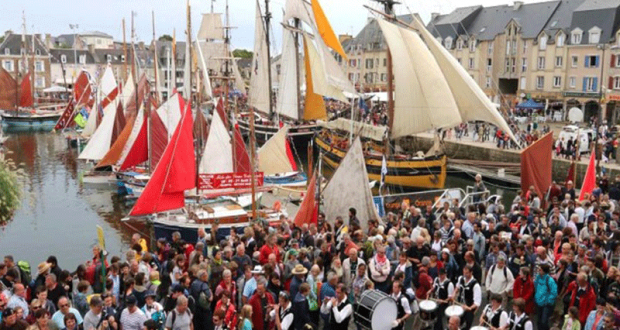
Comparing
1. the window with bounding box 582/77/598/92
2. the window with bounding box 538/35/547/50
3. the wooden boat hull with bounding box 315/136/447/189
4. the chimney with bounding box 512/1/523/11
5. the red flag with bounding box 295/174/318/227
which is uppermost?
the chimney with bounding box 512/1/523/11

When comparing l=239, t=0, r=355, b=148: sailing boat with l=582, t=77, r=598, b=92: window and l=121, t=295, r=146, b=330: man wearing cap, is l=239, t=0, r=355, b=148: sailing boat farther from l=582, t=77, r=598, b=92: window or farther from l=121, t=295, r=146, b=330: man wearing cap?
l=582, t=77, r=598, b=92: window

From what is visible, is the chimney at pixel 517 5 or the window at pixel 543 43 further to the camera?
the chimney at pixel 517 5

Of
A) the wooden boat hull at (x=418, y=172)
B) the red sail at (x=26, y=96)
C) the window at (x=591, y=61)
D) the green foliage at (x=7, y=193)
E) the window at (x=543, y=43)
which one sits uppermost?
the window at (x=543, y=43)

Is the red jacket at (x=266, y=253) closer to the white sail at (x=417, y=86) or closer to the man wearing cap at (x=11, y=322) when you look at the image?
the man wearing cap at (x=11, y=322)

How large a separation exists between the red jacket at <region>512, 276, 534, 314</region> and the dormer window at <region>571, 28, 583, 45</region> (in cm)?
5079

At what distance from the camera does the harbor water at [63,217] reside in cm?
2380

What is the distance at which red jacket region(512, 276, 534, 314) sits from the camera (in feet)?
33.2

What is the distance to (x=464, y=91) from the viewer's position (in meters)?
22.4

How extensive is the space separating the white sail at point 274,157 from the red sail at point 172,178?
7.02 m

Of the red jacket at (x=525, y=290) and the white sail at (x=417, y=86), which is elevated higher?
the white sail at (x=417, y=86)

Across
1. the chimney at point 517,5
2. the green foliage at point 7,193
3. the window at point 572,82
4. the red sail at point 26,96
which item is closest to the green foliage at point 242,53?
the red sail at point 26,96

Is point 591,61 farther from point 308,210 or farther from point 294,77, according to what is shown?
point 308,210

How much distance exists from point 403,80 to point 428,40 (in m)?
1.73

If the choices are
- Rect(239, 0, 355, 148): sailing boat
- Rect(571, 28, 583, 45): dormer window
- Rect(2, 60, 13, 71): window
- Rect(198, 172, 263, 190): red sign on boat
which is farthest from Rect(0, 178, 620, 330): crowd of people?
Rect(2, 60, 13, 71): window
